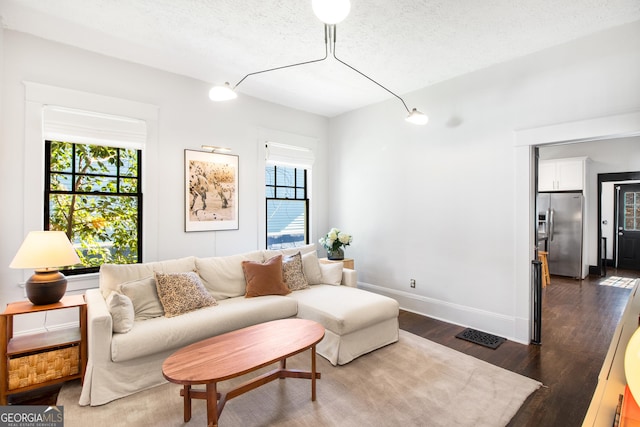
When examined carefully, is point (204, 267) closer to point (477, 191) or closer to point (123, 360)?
point (123, 360)

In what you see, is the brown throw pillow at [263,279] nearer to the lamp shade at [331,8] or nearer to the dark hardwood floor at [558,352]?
→ the dark hardwood floor at [558,352]

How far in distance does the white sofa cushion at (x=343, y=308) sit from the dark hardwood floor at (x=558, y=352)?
72cm

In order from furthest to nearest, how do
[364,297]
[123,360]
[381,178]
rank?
1. [381,178]
2. [364,297]
3. [123,360]

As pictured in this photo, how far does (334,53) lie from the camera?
305 centimetres

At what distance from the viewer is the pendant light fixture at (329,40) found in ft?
5.41

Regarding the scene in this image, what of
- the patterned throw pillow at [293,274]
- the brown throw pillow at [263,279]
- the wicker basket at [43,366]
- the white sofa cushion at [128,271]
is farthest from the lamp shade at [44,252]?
the patterned throw pillow at [293,274]

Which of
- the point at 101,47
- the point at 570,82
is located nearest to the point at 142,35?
the point at 101,47

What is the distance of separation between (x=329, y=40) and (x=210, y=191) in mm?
2222

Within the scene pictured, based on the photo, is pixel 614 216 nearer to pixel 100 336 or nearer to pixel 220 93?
pixel 220 93

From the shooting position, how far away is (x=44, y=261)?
7.66 feet

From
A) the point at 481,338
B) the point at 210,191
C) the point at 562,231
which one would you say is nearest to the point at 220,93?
the point at 210,191

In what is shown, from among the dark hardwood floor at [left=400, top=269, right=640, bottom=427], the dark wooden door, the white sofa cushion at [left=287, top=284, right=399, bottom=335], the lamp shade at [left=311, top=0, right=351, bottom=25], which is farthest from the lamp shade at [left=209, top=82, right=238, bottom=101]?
the dark wooden door

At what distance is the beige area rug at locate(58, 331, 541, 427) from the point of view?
2.04m

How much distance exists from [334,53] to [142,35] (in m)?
1.74
